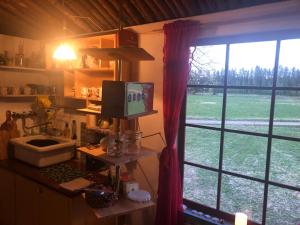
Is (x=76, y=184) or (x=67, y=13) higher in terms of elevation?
(x=67, y=13)

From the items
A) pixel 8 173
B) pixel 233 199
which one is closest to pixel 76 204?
pixel 8 173

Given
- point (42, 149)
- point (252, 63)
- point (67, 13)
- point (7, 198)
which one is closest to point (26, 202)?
point (7, 198)

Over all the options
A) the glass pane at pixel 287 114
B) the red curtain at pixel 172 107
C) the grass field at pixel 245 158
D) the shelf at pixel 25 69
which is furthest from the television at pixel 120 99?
the shelf at pixel 25 69

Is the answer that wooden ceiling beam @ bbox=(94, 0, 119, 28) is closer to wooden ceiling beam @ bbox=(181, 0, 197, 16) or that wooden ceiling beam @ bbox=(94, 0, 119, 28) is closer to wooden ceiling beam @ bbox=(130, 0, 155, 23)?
wooden ceiling beam @ bbox=(130, 0, 155, 23)

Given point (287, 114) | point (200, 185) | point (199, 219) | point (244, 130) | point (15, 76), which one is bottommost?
point (199, 219)

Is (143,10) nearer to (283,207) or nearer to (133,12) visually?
(133,12)

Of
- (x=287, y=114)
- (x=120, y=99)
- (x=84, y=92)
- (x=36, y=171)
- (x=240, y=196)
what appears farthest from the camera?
(x=84, y=92)

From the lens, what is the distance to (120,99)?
1613mm

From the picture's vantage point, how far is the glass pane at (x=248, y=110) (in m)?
1.97

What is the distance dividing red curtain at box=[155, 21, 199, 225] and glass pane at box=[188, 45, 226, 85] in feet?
0.44

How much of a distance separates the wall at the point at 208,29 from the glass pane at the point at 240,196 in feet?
2.14

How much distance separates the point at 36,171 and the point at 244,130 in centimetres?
186

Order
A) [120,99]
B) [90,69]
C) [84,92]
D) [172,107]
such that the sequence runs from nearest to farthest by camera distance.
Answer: [120,99], [172,107], [90,69], [84,92]

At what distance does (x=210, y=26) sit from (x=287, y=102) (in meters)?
0.82
